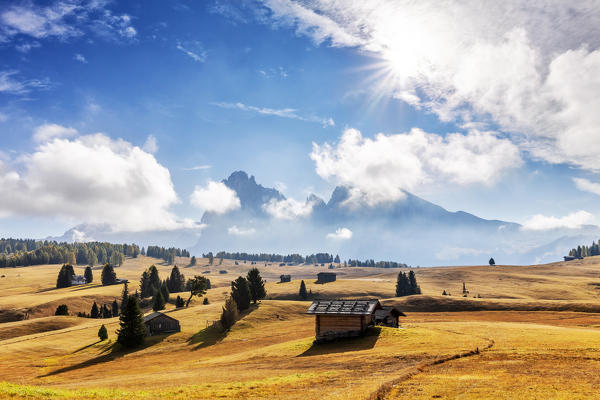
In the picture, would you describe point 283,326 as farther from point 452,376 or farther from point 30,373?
point 452,376

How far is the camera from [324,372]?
31.6 meters

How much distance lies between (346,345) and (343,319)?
547 cm

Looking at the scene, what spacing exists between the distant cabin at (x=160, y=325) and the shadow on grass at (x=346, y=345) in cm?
4420

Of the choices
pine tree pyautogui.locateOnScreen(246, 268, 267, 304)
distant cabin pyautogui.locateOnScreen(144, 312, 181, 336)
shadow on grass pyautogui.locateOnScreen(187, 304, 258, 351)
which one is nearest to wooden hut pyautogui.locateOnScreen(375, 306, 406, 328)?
shadow on grass pyautogui.locateOnScreen(187, 304, 258, 351)

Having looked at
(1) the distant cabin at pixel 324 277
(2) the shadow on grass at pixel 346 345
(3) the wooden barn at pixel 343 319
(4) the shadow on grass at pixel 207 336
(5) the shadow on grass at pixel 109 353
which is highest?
(3) the wooden barn at pixel 343 319

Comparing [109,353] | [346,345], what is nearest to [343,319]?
[346,345]

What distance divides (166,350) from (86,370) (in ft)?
51.1

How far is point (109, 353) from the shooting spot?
2662 inches

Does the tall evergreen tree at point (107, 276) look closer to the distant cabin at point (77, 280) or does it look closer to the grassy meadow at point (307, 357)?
the distant cabin at point (77, 280)

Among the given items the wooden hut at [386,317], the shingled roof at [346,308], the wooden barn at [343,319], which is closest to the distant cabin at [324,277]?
the wooden hut at [386,317]

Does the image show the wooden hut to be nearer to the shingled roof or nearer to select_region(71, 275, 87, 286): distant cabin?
the shingled roof

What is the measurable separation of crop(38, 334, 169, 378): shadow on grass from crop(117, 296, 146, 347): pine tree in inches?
54.7

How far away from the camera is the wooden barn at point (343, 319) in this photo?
53.3m

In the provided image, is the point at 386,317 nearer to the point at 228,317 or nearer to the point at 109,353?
the point at 228,317
